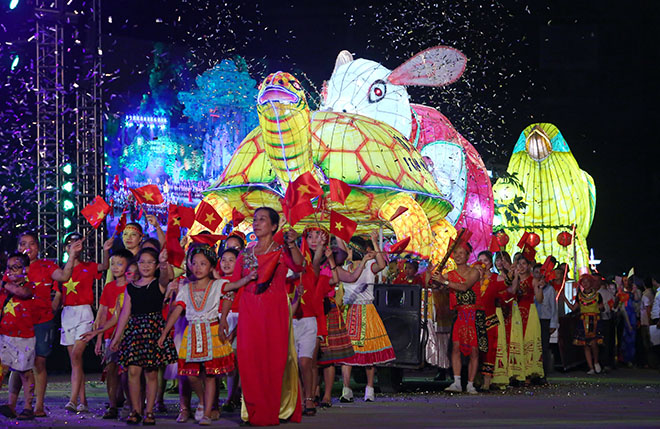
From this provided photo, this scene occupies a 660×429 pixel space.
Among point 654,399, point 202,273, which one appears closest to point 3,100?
point 202,273

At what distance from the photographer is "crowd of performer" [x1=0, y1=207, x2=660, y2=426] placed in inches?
293

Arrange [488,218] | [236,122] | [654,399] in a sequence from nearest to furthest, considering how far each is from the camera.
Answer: [654,399]
[488,218]
[236,122]

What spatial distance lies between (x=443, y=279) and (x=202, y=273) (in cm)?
387

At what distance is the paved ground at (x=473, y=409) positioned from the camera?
7.62 meters

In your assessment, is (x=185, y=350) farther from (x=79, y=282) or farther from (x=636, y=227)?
(x=636, y=227)

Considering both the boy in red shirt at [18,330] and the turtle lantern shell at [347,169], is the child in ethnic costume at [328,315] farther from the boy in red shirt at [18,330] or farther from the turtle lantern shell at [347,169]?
the turtle lantern shell at [347,169]

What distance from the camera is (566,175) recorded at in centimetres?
3145

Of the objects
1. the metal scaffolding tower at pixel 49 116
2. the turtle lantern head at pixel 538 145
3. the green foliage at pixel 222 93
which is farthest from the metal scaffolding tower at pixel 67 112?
the green foliage at pixel 222 93

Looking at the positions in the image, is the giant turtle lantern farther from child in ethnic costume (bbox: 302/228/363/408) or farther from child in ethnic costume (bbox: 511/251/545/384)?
child in ethnic costume (bbox: 302/228/363/408)

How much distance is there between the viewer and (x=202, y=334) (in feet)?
24.9

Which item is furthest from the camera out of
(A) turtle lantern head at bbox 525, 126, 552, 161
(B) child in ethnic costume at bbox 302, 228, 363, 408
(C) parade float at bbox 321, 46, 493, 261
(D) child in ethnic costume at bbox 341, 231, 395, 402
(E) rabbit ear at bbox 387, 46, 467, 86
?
(A) turtle lantern head at bbox 525, 126, 552, 161

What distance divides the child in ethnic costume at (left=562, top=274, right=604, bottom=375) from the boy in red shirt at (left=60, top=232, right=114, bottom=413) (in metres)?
8.89

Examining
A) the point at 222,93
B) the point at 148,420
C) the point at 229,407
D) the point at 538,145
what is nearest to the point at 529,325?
the point at 229,407

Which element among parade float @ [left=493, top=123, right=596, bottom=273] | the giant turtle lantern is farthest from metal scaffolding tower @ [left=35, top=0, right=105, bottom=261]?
parade float @ [left=493, top=123, right=596, bottom=273]
